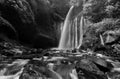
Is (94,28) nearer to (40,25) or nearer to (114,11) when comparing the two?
(114,11)

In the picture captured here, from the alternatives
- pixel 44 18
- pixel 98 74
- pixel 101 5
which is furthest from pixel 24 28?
pixel 98 74

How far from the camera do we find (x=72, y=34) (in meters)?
14.9

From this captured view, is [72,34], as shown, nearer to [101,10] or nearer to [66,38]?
[66,38]

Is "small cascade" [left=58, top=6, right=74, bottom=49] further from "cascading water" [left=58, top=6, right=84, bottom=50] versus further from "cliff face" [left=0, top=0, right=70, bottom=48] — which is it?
"cliff face" [left=0, top=0, right=70, bottom=48]

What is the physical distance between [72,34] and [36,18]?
457 cm

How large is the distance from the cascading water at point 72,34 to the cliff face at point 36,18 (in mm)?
1490

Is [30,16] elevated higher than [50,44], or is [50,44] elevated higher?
[30,16]

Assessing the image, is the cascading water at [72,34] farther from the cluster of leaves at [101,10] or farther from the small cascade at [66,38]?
the cluster of leaves at [101,10]

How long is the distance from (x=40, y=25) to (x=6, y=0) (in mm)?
6014

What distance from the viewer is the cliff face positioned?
1038 centimetres

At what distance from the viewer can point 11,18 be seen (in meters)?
10.6

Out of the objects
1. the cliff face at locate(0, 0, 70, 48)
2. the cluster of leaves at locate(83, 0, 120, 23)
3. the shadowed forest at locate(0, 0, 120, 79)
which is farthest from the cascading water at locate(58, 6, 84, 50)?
the cluster of leaves at locate(83, 0, 120, 23)

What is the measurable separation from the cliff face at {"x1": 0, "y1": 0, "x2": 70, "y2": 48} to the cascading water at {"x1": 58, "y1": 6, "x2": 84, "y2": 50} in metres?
1.49

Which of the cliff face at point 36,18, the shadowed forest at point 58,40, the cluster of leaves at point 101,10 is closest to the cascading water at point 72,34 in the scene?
the shadowed forest at point 58,40
